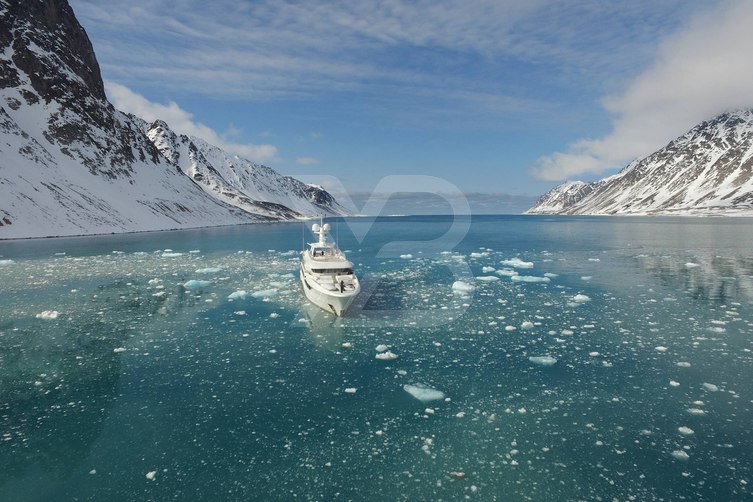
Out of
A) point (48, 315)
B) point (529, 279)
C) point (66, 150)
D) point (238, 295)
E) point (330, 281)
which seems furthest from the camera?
point (66, 150)

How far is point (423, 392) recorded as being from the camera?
15109 millimetres

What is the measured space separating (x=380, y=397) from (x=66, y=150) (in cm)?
13378

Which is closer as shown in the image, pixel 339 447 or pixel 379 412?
pixel 339 447

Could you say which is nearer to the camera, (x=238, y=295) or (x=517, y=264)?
(x=238, y=295)

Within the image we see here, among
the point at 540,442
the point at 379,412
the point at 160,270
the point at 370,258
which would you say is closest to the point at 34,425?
the point at 379,412

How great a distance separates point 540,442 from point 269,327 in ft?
52.0

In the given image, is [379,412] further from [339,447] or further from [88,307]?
[88,307]

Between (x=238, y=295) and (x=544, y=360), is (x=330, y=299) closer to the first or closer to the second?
(x=238, y=295)

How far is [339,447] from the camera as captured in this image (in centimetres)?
1185

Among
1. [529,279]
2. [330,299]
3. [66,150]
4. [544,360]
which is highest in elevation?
[66,150]

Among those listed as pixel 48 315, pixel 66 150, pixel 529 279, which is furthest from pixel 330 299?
pixel 66 150

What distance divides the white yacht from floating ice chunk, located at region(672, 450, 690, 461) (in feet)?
56.0

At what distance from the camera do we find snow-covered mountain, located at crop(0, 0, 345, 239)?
9044 cm

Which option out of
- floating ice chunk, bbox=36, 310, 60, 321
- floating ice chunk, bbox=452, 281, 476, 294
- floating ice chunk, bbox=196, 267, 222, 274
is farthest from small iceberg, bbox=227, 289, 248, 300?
floating ice chunk, bbox=452, 281, 476, 294
